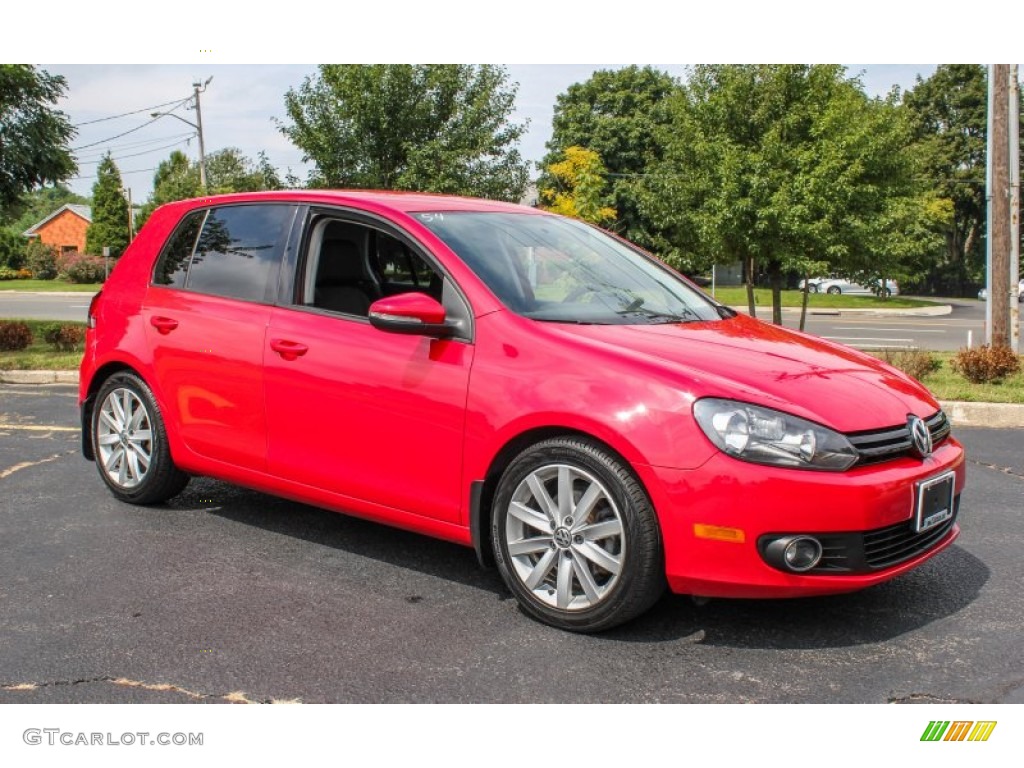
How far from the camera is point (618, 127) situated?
56438mm

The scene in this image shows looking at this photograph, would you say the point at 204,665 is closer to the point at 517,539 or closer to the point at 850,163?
the point at 517,539

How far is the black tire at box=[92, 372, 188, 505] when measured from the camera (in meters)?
5.58

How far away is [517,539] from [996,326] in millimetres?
12668

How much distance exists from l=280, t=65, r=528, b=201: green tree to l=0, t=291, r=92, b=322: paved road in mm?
9168

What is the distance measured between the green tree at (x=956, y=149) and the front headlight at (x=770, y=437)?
187ft

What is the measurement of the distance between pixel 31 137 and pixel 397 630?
18.5m

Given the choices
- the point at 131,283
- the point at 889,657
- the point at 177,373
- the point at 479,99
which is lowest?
the point at 889,657

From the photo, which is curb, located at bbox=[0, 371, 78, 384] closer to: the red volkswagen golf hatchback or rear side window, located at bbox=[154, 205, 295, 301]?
the red volkswagen golf hatchback

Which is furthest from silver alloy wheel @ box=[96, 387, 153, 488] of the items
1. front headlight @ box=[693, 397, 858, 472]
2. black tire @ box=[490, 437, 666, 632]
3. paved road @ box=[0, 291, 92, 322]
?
paved road @ box=[0, 291, 92, 322]

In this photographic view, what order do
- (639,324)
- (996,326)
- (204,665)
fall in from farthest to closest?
(996,326) < (639,324) < (204,665)

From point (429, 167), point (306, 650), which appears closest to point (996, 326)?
point (429, 167)

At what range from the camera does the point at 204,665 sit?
3.62 metres

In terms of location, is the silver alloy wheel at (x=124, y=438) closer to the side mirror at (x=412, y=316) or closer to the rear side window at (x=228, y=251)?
the rear side window at (x=228, y=251)

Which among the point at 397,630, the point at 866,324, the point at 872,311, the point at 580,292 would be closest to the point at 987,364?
the point at 580,292
